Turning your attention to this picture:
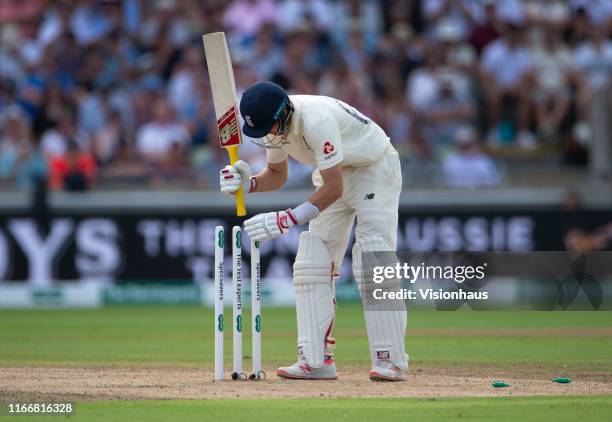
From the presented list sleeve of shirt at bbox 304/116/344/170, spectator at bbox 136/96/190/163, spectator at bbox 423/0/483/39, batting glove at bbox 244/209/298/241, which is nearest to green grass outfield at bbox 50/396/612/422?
batting glove at bbox 244/209/298/241

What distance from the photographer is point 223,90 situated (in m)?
6.97

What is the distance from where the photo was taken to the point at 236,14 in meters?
15.8

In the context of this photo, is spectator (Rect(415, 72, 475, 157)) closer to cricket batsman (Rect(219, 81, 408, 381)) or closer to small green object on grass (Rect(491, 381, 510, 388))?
cricket batsman (Rect(219, 81, 408, 381))

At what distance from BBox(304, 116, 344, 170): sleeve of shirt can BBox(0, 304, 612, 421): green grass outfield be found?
1300mm

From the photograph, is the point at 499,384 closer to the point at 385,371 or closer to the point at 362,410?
the point at 385,371

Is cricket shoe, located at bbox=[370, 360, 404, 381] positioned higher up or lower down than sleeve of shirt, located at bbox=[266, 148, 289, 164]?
lower down

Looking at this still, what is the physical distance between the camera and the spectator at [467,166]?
1382 cm

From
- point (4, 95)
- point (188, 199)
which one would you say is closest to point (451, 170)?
point (188, 199)

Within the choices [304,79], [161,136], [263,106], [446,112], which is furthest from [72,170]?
[263,106]

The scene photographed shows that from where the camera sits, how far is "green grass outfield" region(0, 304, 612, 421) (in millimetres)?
5734

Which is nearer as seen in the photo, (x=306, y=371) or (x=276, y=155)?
(x=306, y=371)

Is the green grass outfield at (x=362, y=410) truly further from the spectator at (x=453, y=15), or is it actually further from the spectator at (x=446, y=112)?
the spectator at (x=453, y=15)

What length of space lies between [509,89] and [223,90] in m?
8.22

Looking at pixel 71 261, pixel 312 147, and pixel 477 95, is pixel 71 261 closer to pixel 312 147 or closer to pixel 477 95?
pixel 477 95
